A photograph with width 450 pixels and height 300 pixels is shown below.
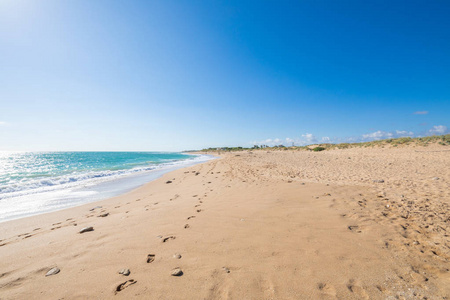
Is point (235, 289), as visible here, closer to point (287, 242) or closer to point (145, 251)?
point (287, 242)

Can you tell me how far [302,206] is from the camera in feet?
19.0

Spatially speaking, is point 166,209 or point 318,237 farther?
point 166,209

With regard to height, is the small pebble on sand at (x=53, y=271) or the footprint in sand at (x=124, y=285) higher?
the footprint in sand at (x=124, y=285)

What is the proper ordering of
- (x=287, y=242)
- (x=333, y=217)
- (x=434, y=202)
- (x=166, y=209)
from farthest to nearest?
(x=166, y=209), (x=434, y=202), (x=333, y=217), (x=287, y=242)

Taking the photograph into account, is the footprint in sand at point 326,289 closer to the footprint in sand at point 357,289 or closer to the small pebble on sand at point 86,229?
the footprint in sand at point 357,289

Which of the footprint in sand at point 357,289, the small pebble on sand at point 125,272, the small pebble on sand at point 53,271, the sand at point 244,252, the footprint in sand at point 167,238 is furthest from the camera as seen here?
the footprint in sand at point 167,238

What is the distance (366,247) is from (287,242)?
148 centimetres

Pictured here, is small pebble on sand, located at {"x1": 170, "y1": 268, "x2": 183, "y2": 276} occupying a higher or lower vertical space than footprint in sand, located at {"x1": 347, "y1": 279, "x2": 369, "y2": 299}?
higher

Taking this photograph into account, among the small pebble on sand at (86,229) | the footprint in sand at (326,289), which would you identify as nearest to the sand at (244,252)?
the footprint in sand at (326,289)

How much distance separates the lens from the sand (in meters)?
2.54

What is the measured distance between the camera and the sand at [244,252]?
2545 millimetres

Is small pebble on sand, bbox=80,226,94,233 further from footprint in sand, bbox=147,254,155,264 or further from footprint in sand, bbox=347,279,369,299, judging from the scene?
footprint in sand, bbox=347,279,369,299

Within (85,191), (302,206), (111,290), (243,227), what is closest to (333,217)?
(302,206)

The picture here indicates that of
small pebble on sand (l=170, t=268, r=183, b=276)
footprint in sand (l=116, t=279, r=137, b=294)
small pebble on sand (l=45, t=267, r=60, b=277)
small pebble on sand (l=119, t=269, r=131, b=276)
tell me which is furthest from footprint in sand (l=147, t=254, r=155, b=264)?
small pebble on sand (l=45, t=267, r=60, b=277)
